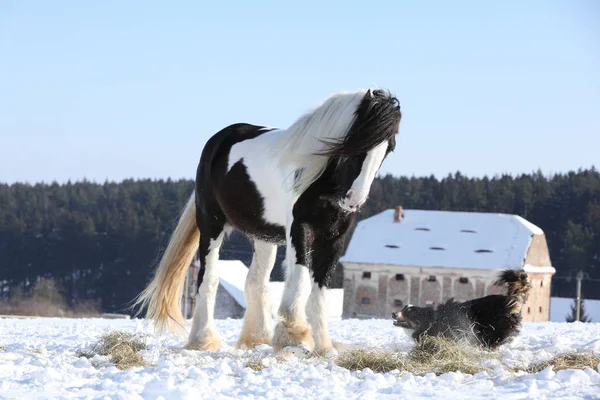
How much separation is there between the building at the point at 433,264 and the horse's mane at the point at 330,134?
167 feet

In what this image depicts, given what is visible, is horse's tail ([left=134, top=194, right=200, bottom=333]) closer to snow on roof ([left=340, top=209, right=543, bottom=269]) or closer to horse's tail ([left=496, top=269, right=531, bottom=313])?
horse's tail ([left=496, top=269, right=531, bottom=313])

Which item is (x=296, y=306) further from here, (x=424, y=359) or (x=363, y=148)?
(x=363, y=148)

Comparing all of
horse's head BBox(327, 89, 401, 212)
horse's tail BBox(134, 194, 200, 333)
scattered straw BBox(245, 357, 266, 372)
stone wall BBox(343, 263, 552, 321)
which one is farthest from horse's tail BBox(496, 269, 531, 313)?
stone wall BBox(343, 263, 552, 321)

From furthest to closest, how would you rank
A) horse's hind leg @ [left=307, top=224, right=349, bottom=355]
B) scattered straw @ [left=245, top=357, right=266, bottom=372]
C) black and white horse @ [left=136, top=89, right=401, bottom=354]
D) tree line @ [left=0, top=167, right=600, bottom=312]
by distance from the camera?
tree line @ [left=0, top=167, right=600, bottom=312]
horse's hind leg @ [left=307, top=224, right=349, bottom=355]
black and white horse @ [left=136, top=89, right=401, bottom=354]
scattered straw @ [left=245, top=357, right=266, bottom=372]

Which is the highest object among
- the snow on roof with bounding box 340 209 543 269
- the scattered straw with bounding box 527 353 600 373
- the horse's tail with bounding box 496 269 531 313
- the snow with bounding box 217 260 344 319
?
the horse's tail with bounding box 496 269 531 313

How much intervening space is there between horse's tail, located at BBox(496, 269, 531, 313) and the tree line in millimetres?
75676

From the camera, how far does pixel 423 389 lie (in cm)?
621

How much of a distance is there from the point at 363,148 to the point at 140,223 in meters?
92.2

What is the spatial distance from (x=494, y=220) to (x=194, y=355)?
57.9m

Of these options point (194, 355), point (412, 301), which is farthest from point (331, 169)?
point (412, 301)

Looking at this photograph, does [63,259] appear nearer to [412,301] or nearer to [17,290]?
[17,290]

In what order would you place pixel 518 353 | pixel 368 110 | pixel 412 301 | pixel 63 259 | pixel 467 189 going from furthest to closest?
pixel 467 189, pixel 63 259, pixel 412 301, pixel 518 353, pixel 368 110

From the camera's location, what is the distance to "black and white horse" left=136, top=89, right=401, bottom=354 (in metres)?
8.09

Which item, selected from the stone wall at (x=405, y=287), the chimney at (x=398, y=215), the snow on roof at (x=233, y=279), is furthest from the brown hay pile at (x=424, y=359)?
the chimney at (x=398, y=215)
